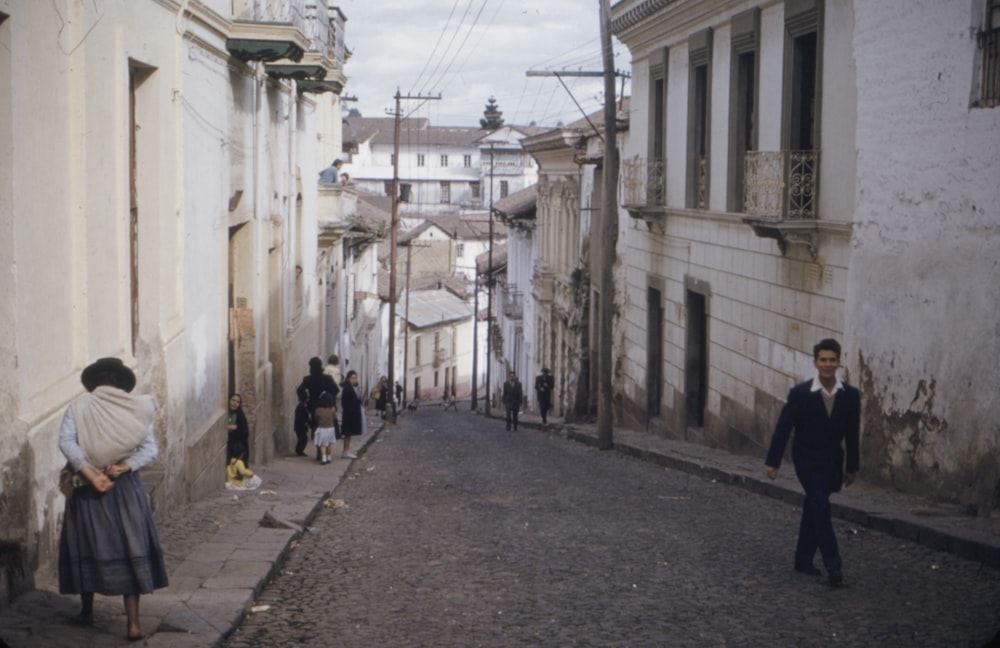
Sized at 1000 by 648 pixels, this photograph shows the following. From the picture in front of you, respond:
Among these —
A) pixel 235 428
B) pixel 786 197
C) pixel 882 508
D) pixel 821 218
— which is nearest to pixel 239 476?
pixel 235 428

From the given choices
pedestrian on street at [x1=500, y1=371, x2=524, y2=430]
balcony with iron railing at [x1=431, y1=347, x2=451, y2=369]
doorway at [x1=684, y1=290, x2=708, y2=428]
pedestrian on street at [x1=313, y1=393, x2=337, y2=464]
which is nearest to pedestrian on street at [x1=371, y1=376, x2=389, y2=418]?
pedestrian on street at [x1=500, y1=371, x2=524, y2=430]

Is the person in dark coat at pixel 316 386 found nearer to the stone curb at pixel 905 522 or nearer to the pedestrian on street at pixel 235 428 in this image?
the pedestrian on street at pixel 235 428

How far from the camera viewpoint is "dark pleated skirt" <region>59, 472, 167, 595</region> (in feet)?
19.6

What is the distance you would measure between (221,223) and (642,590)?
23.7 ft

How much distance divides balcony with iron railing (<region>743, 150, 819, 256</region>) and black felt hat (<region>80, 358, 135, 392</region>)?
30.9 feet

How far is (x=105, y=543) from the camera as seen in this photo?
5980 millimetres

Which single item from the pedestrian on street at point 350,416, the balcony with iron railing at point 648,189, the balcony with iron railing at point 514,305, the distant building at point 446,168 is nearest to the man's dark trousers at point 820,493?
the pedestrian on street at point 350,416

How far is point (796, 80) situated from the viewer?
15055mm

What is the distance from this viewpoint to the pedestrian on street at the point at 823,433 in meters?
8.09

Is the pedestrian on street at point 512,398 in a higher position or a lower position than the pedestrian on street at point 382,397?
higher

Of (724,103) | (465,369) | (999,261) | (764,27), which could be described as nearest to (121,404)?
(999,261)

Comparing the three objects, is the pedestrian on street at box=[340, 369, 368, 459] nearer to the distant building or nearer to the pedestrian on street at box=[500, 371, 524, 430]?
the pedestrian on street at box=[500, 371, 524, 430]

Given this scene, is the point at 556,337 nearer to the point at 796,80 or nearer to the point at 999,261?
the point at 796,80

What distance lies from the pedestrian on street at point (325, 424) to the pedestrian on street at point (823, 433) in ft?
30.0
